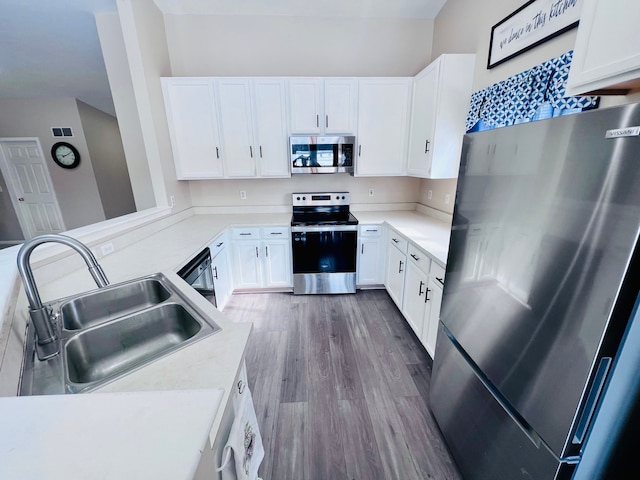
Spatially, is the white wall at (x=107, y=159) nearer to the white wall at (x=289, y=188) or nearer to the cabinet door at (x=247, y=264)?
the white wall at (x=289, y=188)

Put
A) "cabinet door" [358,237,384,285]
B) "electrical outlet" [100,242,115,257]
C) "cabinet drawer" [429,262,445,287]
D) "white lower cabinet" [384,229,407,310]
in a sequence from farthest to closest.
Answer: "cabinet door" [358,237,384,285] < "white lower cabinet" [384,229,407,310] < "electrical outlet" [100,242,115,257] < "cabinet drawer" [429,262,445,287]

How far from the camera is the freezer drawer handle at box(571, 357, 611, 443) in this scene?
2.21 ft

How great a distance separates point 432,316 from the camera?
1.77 metres

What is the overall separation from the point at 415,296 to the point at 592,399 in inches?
53.9

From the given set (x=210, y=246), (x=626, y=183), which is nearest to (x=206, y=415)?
(x=626, y=183)

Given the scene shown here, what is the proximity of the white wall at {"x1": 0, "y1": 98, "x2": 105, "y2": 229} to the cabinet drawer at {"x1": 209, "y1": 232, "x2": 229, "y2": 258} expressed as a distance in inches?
161

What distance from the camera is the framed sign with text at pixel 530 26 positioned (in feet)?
4.27

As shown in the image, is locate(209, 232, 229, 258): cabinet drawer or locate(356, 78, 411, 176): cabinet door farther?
locate(356, 78, 411, 176): cabinet door

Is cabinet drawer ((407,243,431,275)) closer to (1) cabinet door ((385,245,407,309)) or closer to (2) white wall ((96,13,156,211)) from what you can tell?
(1) cabinet door ((385,245,407,309))

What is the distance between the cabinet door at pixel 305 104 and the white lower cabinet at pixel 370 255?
1211mm

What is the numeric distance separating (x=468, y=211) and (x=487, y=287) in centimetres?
33

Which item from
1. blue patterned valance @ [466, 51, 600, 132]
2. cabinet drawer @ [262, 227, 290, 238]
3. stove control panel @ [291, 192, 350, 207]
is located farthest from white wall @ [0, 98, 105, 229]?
blue patterned valance @ [466, 51, 600, 132]

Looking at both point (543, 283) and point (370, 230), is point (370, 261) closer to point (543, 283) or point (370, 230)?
point (370, 230)

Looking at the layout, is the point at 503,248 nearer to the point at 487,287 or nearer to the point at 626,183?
the point at 487,287
